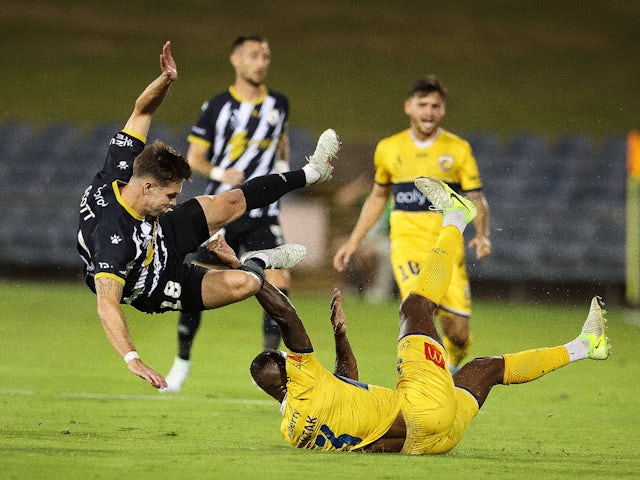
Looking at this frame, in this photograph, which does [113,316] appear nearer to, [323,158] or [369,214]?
[323,158]

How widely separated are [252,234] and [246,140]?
2.59 ft

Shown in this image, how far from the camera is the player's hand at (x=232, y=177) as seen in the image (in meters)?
9.52

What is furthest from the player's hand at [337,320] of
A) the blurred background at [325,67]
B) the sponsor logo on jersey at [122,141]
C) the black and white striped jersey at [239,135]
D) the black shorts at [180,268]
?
the blurred background at [325,67]

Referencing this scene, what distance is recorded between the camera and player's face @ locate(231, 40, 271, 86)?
9.87 meters

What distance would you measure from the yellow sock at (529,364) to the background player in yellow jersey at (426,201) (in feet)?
6.18

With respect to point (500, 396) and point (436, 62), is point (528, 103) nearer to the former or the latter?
point (436, 62)

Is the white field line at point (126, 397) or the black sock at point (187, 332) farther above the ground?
the black sock at point (187, 332)

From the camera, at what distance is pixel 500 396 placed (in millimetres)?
9039

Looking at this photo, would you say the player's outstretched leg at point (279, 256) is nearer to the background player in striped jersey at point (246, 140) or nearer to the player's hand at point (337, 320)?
the player's hand at point (337, 320)

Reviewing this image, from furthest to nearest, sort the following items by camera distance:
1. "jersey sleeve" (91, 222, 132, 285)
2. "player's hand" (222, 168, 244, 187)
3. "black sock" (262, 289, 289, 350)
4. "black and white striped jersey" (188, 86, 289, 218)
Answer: "black and white striped jersey" (188, 86, 289, 218)
"player's hand" (222, 168, 244, 187)
"black sock" (262, 289, 289, 350)
"jersey sleeve" (91, 222, 132, 285)

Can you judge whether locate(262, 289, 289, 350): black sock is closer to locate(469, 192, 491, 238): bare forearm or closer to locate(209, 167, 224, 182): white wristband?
locate(209, 167, 224, 182): white wristband

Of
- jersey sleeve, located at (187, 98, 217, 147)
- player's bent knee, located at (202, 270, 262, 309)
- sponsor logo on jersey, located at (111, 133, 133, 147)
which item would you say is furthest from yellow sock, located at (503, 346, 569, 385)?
jersey sleeve, located at (187, 98, 217, 147)

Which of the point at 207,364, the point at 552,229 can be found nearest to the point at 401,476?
the point at 207,364

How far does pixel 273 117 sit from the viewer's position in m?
9.95
